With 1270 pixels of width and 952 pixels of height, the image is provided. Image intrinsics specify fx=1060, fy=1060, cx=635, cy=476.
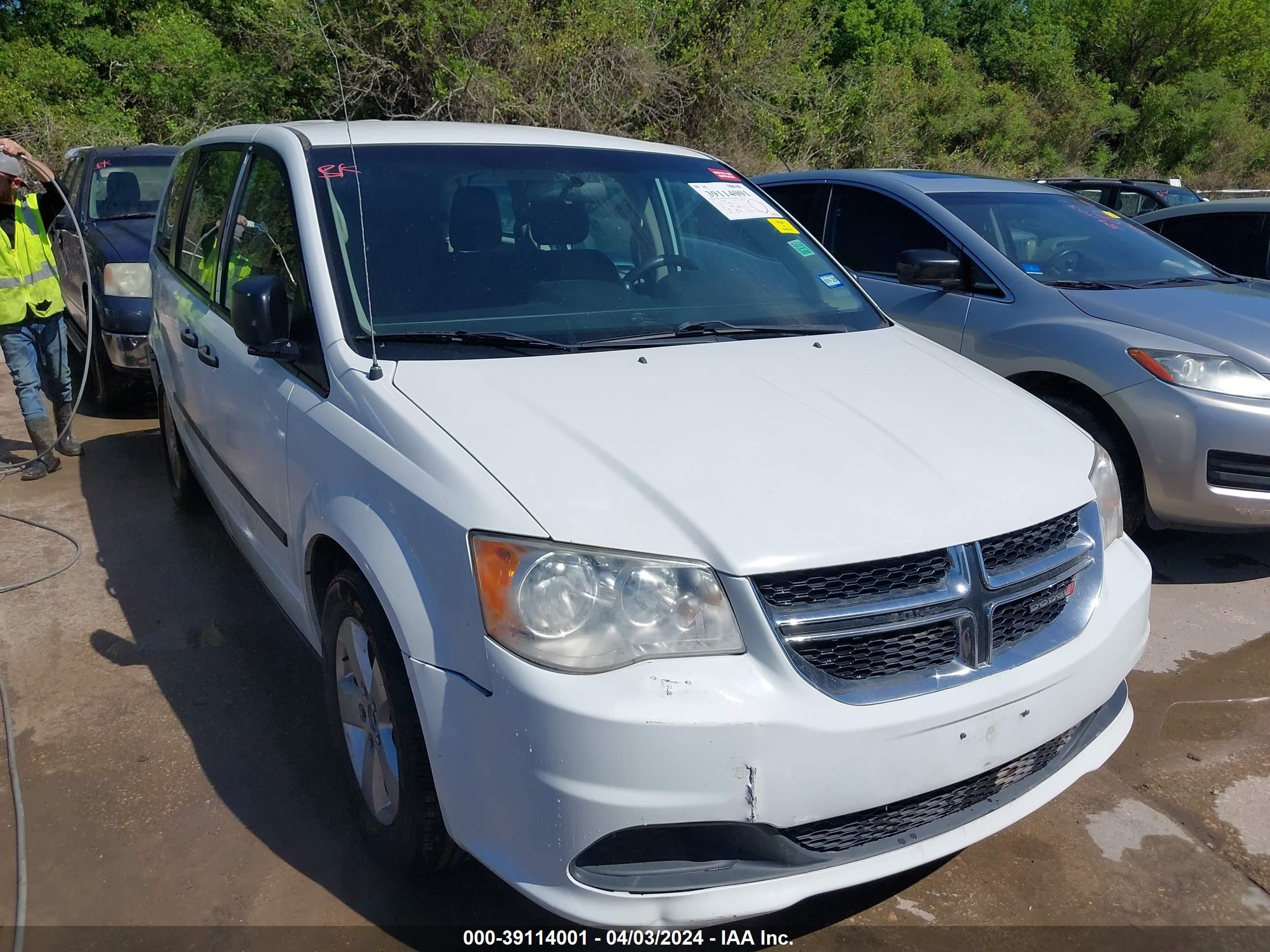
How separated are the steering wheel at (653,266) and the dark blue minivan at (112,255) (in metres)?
3.98

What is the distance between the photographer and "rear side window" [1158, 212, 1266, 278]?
22.8 feet

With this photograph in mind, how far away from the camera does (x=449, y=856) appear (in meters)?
2.43

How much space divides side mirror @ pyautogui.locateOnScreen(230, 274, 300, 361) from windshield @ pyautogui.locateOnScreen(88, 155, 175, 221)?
5.70 meters

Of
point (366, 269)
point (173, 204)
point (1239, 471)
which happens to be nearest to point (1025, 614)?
point (366, 269)

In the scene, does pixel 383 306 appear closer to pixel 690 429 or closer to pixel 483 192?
pixel 483 192

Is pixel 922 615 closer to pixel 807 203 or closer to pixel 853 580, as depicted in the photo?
pixel 853 580

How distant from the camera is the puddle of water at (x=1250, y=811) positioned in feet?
9.54

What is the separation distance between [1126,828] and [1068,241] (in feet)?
11.4

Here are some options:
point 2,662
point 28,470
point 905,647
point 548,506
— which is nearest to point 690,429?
point 548,506

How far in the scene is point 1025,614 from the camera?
236cm

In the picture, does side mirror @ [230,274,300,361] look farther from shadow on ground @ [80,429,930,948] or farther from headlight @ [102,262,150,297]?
headlight @ [102,262,150,297]

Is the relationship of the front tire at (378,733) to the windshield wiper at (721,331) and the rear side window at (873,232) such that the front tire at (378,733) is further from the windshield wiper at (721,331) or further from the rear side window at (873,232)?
the rear side window at (873,232)

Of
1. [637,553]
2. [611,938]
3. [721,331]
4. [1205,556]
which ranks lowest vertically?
[1205,556]

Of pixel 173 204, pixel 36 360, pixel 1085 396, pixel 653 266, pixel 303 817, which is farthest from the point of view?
pixel 36 360
